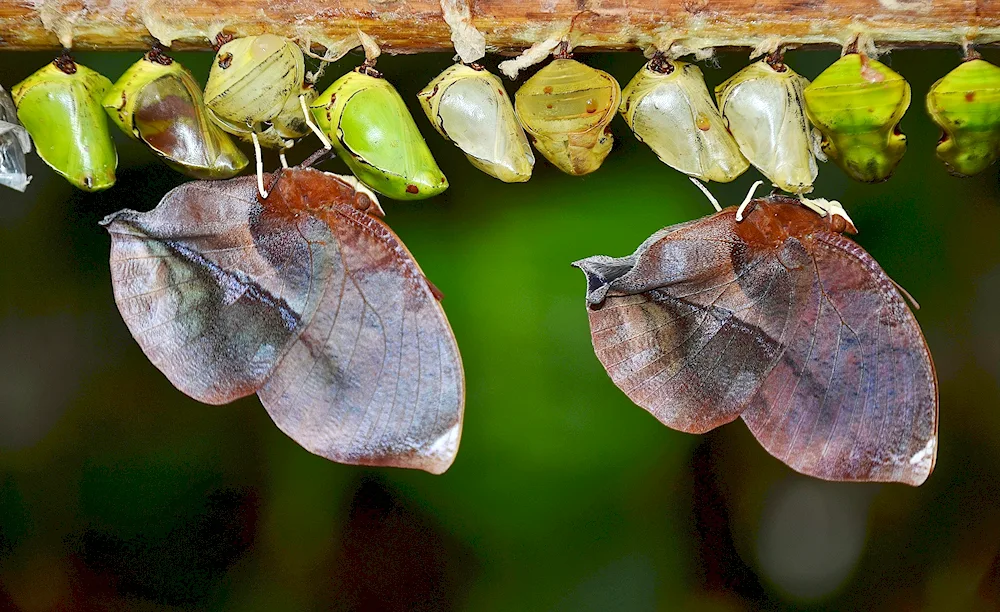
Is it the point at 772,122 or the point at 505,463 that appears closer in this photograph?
the point at 772,122

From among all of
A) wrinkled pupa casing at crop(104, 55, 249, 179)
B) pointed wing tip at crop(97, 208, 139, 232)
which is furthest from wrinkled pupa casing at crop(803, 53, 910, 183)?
pointed wing tip at crop(97, 208, 139, 232)

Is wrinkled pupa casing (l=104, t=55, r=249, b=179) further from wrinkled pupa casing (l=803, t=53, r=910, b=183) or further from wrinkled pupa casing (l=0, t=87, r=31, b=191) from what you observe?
wrinkled pupa casing (l=803, t=53, r=910, b=183)

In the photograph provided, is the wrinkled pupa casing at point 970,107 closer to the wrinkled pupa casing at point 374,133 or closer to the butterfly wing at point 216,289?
the wrinkled pupa casing at point 374,133

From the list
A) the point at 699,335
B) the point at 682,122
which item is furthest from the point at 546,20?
the point at 699,335

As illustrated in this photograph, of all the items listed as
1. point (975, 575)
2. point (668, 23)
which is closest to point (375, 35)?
point (668, 23)

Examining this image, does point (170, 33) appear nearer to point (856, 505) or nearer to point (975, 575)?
point (856, 505)

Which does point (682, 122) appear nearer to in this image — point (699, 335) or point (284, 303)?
point (699, 335)
